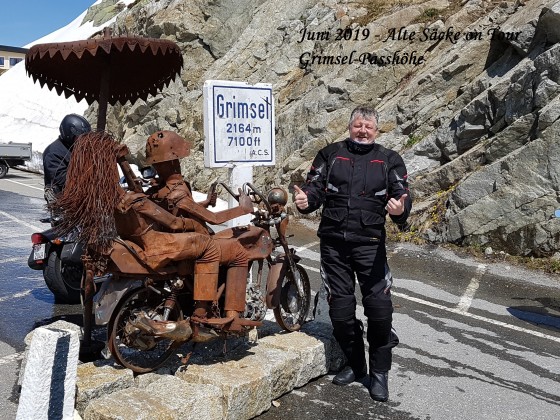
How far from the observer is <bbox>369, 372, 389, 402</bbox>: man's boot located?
4312 mm

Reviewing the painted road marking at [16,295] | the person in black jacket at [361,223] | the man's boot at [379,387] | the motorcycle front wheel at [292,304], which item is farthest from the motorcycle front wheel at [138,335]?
the painted road marking at [16,295]

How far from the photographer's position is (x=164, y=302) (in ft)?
13.5

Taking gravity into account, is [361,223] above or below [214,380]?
above

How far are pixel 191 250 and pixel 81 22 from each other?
45696mm

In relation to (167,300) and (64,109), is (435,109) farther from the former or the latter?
(64,109)

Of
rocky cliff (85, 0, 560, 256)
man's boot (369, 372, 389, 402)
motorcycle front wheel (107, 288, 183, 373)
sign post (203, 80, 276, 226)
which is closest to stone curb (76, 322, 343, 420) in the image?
motorcycle front wheel (107, 288, 183, 373)

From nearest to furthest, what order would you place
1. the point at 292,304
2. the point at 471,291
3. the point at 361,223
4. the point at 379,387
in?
the point at 361,223 < the point at 379,387 < the point at 292,304 < the point at 471,291

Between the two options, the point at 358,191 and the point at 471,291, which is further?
the point at 471,291

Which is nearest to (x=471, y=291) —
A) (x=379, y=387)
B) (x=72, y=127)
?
(x=379, y=387)

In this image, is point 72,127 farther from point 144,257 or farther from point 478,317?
point 478,317

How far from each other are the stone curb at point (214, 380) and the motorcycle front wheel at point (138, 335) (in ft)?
0.35

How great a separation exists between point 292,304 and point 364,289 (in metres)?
0.89

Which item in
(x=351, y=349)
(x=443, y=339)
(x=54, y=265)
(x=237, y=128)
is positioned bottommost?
(x=443, y=339)

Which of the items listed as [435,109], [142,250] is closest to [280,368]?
[142,250]
